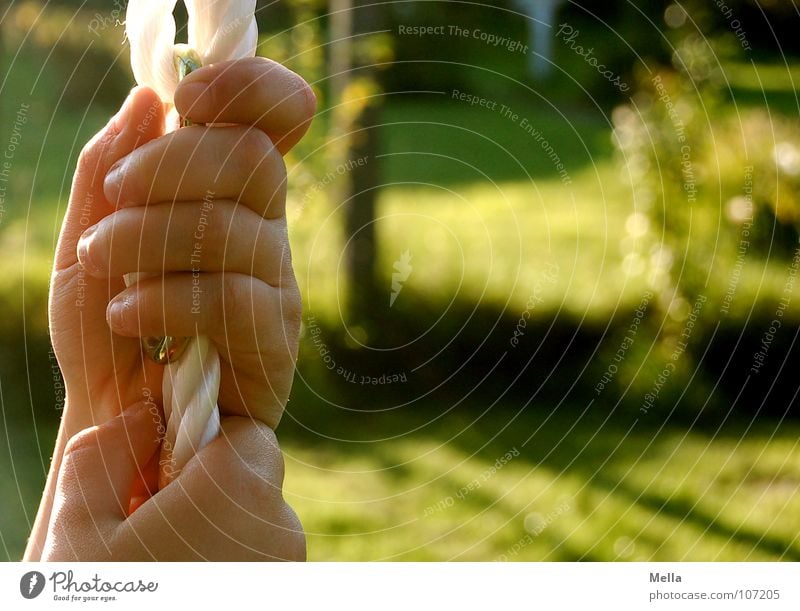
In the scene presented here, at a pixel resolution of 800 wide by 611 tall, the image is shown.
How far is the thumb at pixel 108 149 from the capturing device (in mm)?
364

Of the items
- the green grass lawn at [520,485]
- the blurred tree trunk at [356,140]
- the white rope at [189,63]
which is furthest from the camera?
the blurred tree trunk at [356,140]

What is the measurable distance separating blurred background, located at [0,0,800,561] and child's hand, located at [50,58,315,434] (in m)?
0.31

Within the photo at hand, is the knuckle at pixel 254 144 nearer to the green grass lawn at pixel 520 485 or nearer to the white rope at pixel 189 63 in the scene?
the white rope at pixel 189 63

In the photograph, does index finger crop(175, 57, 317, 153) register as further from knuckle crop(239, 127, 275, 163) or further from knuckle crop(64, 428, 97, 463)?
knuckle crop(64, 428, 97, 463)

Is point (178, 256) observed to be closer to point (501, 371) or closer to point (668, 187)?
point (501, 371)

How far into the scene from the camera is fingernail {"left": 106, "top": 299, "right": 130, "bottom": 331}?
35 cm

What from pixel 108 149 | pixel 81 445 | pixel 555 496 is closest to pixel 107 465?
pixel 81 445

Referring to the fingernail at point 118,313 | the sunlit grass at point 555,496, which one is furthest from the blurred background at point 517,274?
the fingernail at point 118,313

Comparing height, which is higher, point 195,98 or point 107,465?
point 195,98

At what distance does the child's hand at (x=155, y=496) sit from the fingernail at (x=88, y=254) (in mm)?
58

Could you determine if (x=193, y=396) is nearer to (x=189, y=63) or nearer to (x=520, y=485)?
(x=189, y=63)

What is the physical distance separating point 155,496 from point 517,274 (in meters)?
0.58
